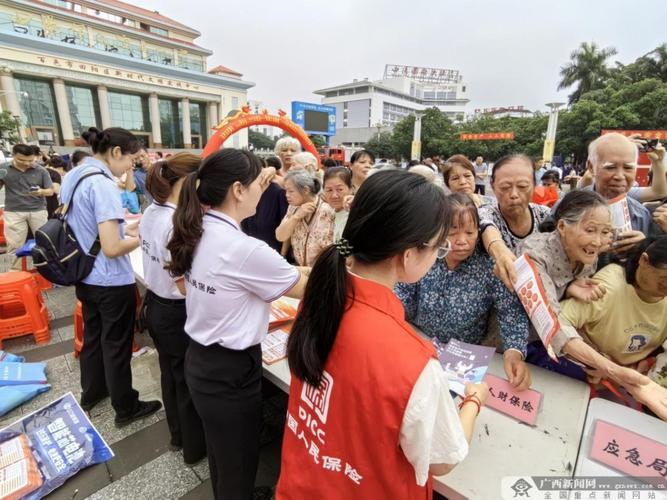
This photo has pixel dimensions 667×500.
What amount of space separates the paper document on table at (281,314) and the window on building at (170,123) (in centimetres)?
2951

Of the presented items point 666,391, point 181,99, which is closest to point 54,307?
point 666,391

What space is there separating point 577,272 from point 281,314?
1457mm

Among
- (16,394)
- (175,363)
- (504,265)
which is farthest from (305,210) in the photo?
(16,394)

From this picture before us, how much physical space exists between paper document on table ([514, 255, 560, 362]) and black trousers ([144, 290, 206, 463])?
1.49 metres

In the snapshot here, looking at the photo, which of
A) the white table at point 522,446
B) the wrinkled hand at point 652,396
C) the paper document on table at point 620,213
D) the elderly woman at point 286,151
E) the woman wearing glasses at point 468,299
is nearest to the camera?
the white table at point 522,446

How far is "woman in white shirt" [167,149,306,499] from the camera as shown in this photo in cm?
120

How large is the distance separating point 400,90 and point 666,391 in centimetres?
6963

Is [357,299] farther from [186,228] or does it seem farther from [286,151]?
[286,151]

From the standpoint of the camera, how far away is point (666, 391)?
1.17 m

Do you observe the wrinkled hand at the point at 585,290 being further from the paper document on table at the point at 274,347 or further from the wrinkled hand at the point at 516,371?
the paper document on table at the point at 274,347

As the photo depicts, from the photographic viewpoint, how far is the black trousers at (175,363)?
164 centimetres

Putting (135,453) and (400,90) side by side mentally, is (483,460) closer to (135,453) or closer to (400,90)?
(135,453)

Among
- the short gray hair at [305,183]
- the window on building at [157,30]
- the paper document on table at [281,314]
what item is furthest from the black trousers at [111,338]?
the window on building at [157,30]

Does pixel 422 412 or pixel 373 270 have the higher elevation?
pixel 373 270
